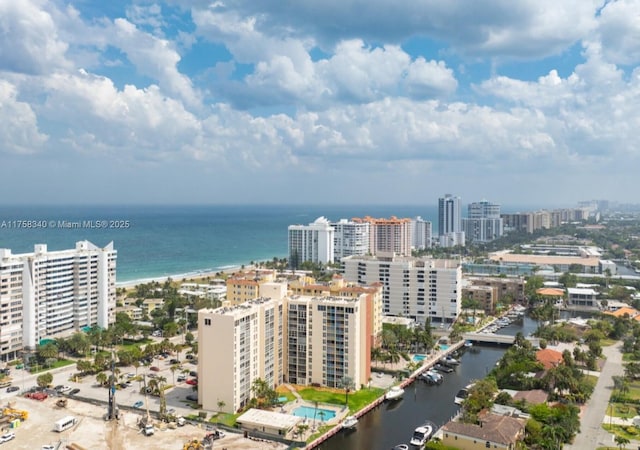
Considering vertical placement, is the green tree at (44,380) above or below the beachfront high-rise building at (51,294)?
below

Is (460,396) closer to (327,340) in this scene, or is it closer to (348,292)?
(327,340)

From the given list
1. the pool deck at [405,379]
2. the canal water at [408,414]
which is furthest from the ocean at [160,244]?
the canal water at [408,414]

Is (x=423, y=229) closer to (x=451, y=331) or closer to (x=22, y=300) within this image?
(x=451, y=331)

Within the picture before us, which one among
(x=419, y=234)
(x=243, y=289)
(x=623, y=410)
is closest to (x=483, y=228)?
(x=419, y=234)

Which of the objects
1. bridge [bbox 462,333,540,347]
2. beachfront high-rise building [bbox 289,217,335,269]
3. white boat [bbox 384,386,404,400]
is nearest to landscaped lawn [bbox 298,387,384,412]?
white boat [bbox 384,386,404,400]

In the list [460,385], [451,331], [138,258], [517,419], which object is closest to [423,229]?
[138,258]

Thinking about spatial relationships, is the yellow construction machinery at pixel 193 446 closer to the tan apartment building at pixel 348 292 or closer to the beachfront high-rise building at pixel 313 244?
the tan apartment building at pixel 348 292

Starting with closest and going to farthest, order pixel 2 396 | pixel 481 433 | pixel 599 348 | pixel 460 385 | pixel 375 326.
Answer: pixel 481 433
pixel 2 396
pixel 460 385
pixel 599 348
pixel 375 326
